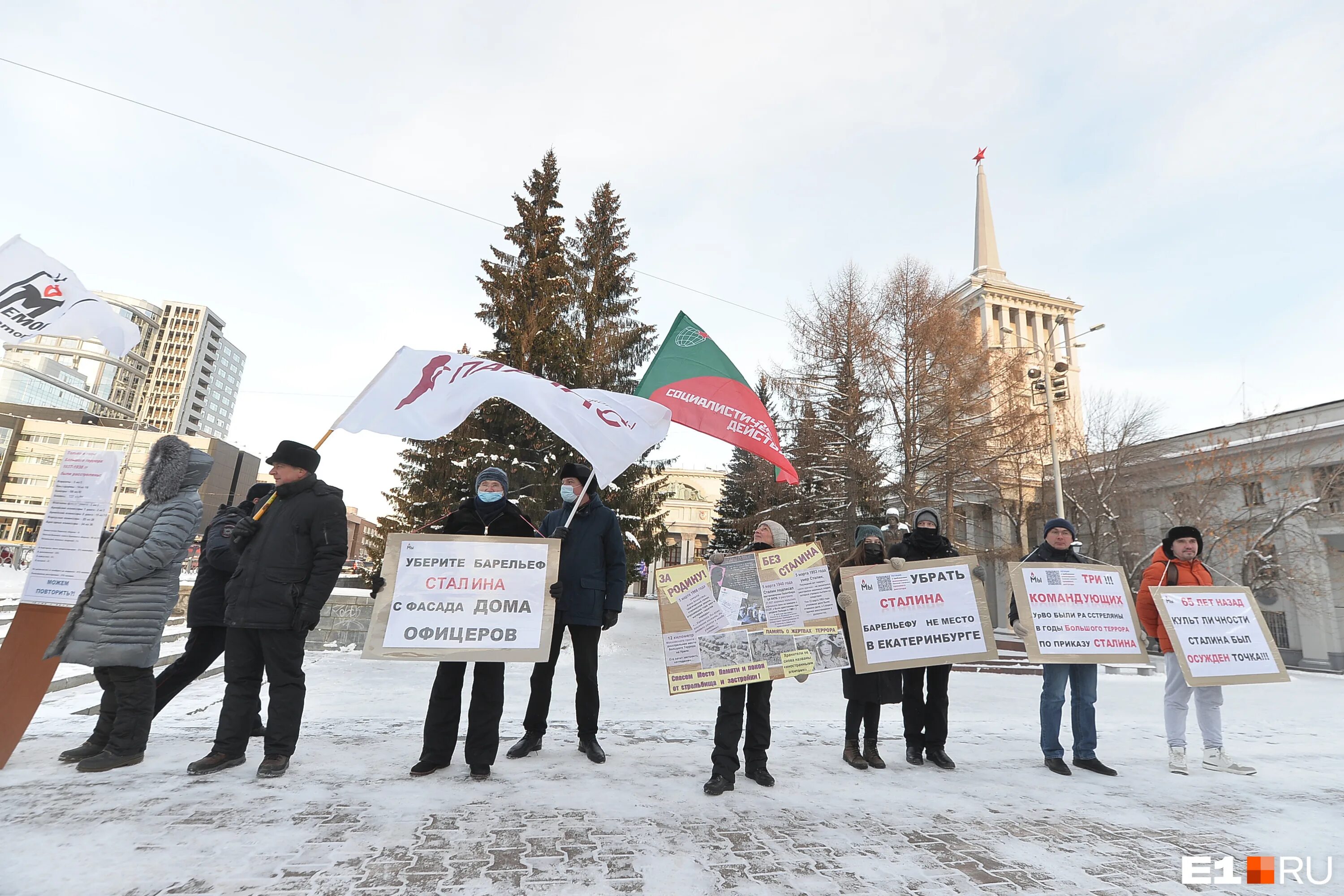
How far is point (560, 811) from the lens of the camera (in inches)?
144

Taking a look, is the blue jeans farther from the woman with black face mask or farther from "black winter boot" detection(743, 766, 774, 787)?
"black winter boot" detection(743, 766, 774, 787)

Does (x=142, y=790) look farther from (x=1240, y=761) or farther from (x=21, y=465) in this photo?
(x=21, y=465)

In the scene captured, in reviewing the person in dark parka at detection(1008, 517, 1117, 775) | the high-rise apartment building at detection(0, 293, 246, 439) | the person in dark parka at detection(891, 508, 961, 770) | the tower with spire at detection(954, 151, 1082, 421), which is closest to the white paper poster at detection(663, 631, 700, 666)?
the person in dark parka at detection(891, 508, 961, 770)

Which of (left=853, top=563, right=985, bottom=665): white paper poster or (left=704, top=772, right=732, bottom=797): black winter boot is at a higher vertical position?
(left=853, top=563, right=985, bottom=665): white paper poster

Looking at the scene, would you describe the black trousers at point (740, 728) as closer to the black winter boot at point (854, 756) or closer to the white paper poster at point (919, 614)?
the black winter boot at point (854, 756)

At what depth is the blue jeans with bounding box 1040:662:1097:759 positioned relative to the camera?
515 cm

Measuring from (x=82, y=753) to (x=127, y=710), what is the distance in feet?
1.34

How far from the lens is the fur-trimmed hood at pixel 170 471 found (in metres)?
4.40

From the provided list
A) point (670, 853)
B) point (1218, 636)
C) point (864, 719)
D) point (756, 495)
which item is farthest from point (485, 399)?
point (756, 495)

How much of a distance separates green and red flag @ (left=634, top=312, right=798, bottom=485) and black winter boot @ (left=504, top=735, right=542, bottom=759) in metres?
2.75

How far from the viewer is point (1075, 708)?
5266 millimetres

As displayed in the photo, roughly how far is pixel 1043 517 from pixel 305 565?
30.4m

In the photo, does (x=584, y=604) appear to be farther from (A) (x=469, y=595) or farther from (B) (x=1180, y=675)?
(B) (x=1180, y=675)

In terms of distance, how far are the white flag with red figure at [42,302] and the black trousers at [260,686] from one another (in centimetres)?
259
